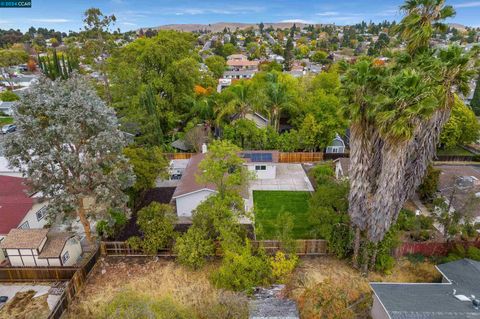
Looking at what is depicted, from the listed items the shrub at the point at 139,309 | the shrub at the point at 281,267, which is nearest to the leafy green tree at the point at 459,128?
the shrub at the point at 281,267

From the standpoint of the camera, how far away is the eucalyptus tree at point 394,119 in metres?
14.0

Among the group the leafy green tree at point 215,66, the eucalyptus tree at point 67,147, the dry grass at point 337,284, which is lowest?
the dry grass at point 337,284

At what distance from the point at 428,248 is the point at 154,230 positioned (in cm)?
1809

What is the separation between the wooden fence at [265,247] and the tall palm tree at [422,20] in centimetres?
1299

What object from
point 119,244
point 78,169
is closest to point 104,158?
point 78,169

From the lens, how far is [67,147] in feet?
60.3

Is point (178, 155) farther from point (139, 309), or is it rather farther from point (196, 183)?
point (139, 309)

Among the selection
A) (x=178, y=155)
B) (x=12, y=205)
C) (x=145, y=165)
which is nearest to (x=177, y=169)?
(x=178, y=155)

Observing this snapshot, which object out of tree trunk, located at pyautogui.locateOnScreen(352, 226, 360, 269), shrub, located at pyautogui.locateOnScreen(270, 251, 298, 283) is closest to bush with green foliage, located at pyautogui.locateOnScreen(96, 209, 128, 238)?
shrub, located at pyautogui.locateOnScreen(270, 251, 298, 283)

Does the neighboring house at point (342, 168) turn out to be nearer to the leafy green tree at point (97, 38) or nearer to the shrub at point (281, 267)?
the shrub at point (281, 267)

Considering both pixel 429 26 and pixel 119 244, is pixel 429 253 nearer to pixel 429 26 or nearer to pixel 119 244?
pixel 429 26

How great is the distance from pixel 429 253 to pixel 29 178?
1009 inches

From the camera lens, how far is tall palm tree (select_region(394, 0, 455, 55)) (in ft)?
49.7

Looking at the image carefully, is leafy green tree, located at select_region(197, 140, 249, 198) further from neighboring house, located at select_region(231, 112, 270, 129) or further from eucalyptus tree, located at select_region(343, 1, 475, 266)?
neighboring house, located at select_region(231, 112, 270, 129)
